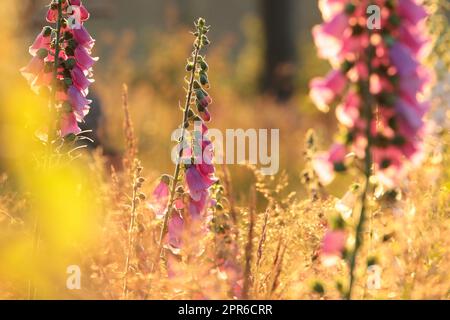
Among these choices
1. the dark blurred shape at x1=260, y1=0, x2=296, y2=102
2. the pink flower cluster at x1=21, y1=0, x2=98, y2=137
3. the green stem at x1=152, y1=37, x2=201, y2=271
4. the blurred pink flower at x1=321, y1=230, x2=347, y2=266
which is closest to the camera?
the blurred pink flower at x1=321, y1=230, x2=347, y2=266

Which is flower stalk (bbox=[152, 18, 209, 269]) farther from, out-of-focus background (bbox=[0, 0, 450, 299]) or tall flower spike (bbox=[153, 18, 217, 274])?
out-of-focus background (bbox=[0, 0, 450, 299])

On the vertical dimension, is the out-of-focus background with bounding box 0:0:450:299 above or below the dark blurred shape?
below

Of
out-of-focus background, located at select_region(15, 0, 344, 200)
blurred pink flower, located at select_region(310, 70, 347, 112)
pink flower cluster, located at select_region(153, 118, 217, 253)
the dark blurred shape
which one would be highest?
the dark blurred shape

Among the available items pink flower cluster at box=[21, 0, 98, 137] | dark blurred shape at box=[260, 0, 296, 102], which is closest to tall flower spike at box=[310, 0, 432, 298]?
pink flower cluster at box=[21, 0, 98, 137]

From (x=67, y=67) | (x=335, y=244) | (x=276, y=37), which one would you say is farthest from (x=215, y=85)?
(x=335, y=244)

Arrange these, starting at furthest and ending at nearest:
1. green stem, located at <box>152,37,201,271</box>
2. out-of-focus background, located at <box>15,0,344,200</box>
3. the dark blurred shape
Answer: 1. the dark blurred shape
2. out-of-focus background, located at <box>15,0,344,200</box>
3. green stem, located at <box>152,37,201,271</box>

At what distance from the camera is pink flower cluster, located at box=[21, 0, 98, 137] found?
312cm

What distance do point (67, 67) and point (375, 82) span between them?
4.13 feet

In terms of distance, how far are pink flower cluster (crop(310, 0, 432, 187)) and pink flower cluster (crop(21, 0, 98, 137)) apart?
112cm

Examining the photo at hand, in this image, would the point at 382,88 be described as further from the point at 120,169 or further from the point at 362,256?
the point at 120,169

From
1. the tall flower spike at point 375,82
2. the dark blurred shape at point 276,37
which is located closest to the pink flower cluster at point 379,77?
the tall flower spike at point 375,82
